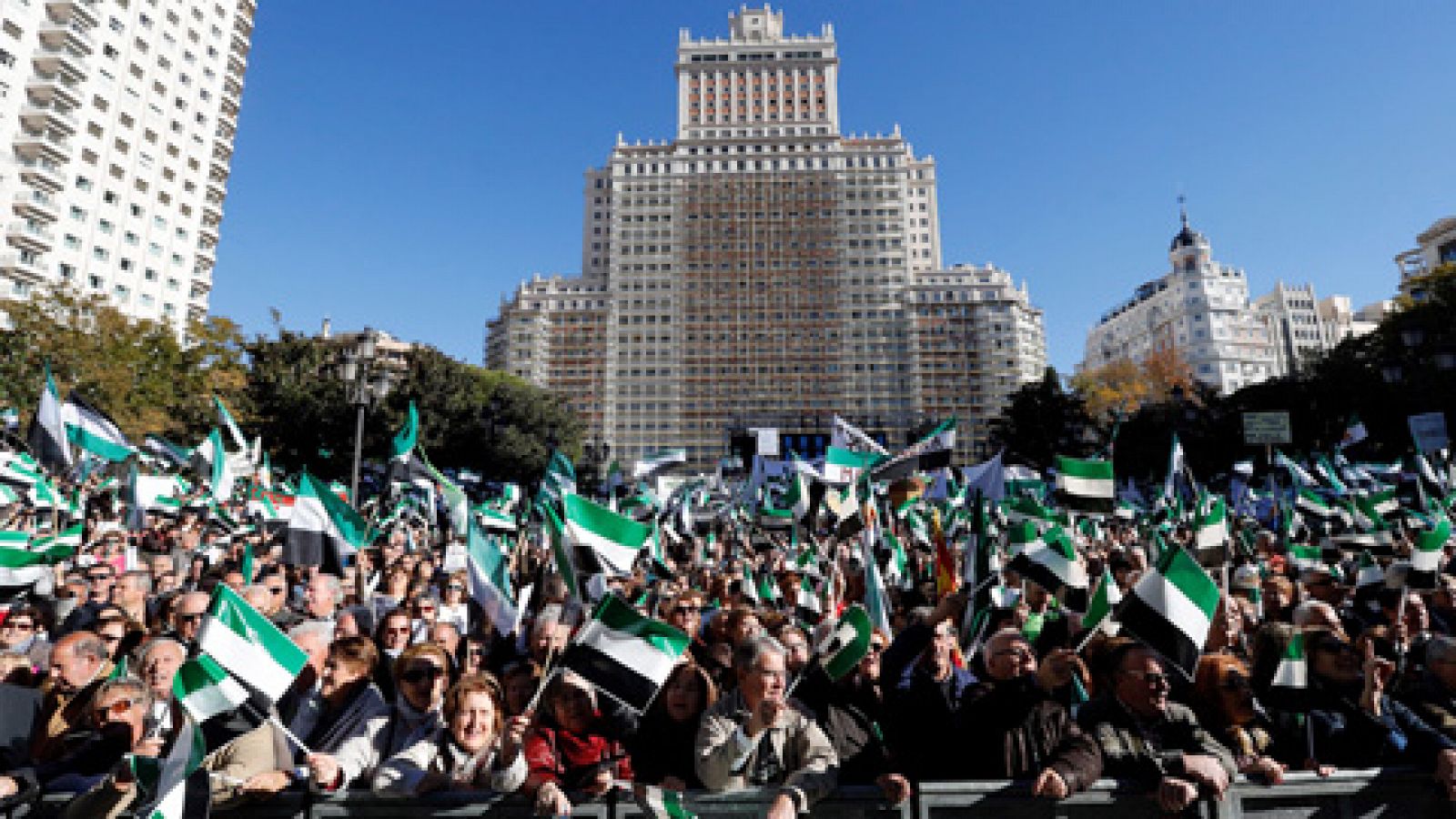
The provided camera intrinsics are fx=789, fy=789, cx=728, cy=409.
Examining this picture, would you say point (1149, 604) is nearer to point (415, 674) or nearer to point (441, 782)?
point (441, 782)

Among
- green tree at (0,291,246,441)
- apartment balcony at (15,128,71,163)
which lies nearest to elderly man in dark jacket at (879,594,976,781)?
green tree at (0,291,246,441)

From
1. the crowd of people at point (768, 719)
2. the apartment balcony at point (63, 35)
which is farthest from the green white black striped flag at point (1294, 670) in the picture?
the apartment balcony at point (63, 35)

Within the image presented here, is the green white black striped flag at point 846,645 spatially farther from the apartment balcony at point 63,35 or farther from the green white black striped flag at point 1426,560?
the apartment balcony at point 63,35

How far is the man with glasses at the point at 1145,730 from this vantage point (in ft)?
9.57

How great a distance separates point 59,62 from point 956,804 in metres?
65.1

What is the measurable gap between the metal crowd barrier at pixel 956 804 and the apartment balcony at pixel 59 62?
63250 millimetres

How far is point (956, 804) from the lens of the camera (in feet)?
9.55

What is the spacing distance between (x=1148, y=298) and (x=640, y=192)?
254 feet

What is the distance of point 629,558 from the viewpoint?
4.62 metres

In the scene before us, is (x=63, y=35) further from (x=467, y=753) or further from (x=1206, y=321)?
(x=1206, y=321)

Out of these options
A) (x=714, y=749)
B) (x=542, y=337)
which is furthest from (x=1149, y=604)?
(x=542, y=337)

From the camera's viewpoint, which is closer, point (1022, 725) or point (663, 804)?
point (663, 804)

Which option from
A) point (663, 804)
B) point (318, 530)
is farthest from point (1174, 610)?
point (318, 530)

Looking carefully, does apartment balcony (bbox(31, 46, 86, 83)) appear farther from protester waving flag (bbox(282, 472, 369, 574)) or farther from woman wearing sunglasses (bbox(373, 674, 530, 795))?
woman wearing sunglasses (bbox(373, 674, 530, 795))
